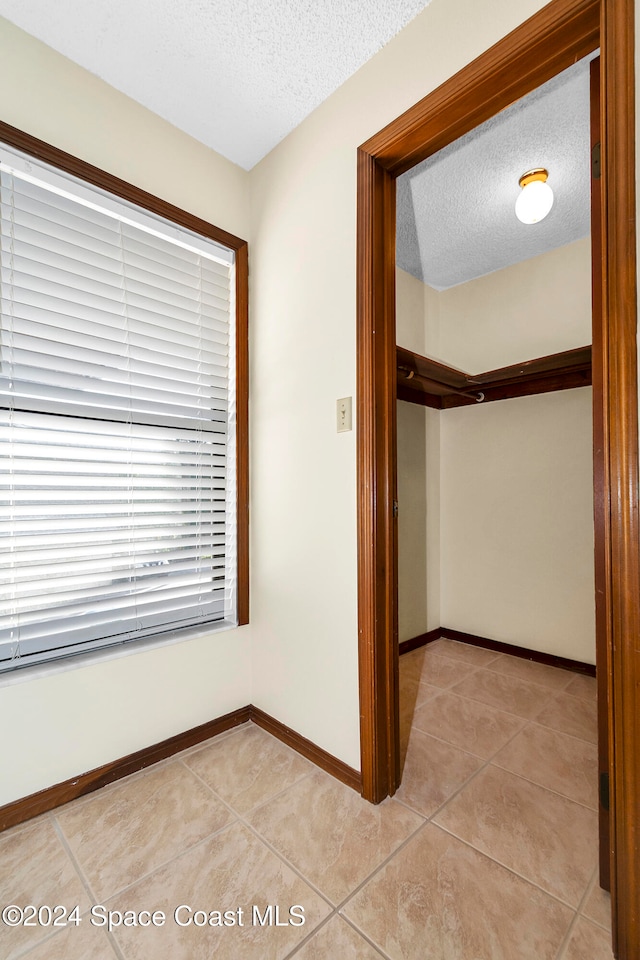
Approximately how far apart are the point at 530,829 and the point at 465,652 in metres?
1.58

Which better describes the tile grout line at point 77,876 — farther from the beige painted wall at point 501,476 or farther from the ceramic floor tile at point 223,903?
the beige painted wall at point 501,476

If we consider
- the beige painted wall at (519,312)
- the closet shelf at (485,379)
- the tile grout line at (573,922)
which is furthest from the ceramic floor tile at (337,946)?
the beige painted wall at (519,312)

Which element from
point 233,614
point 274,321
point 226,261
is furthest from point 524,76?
point 233,614

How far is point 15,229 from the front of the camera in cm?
141

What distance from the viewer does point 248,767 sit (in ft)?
5.33

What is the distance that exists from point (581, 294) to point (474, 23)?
1.76 meters

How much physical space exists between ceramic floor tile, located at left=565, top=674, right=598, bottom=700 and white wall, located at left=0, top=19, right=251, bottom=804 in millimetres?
1699

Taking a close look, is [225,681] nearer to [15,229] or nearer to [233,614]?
[233,614]

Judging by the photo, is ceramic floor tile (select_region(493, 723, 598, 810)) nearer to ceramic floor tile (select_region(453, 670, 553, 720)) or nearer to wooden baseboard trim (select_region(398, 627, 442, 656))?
ceramic floor tile (select_region(453, 670, 553, 720))

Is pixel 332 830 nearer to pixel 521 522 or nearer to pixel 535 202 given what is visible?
pixel 521 522

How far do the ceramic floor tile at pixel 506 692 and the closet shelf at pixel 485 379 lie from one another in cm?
172

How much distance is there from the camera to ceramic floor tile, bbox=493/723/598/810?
4.98ft

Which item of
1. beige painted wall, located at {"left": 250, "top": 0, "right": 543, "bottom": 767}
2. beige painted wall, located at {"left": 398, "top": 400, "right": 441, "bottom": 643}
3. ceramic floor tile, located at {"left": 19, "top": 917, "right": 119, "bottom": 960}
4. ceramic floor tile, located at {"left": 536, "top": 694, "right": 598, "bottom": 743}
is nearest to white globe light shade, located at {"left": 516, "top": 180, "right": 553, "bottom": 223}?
beige painted wall, located at {"left": 250, "top": 0, "right": 543, "bottom": 767}

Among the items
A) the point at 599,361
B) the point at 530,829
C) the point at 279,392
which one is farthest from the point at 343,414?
the point at 530,829
